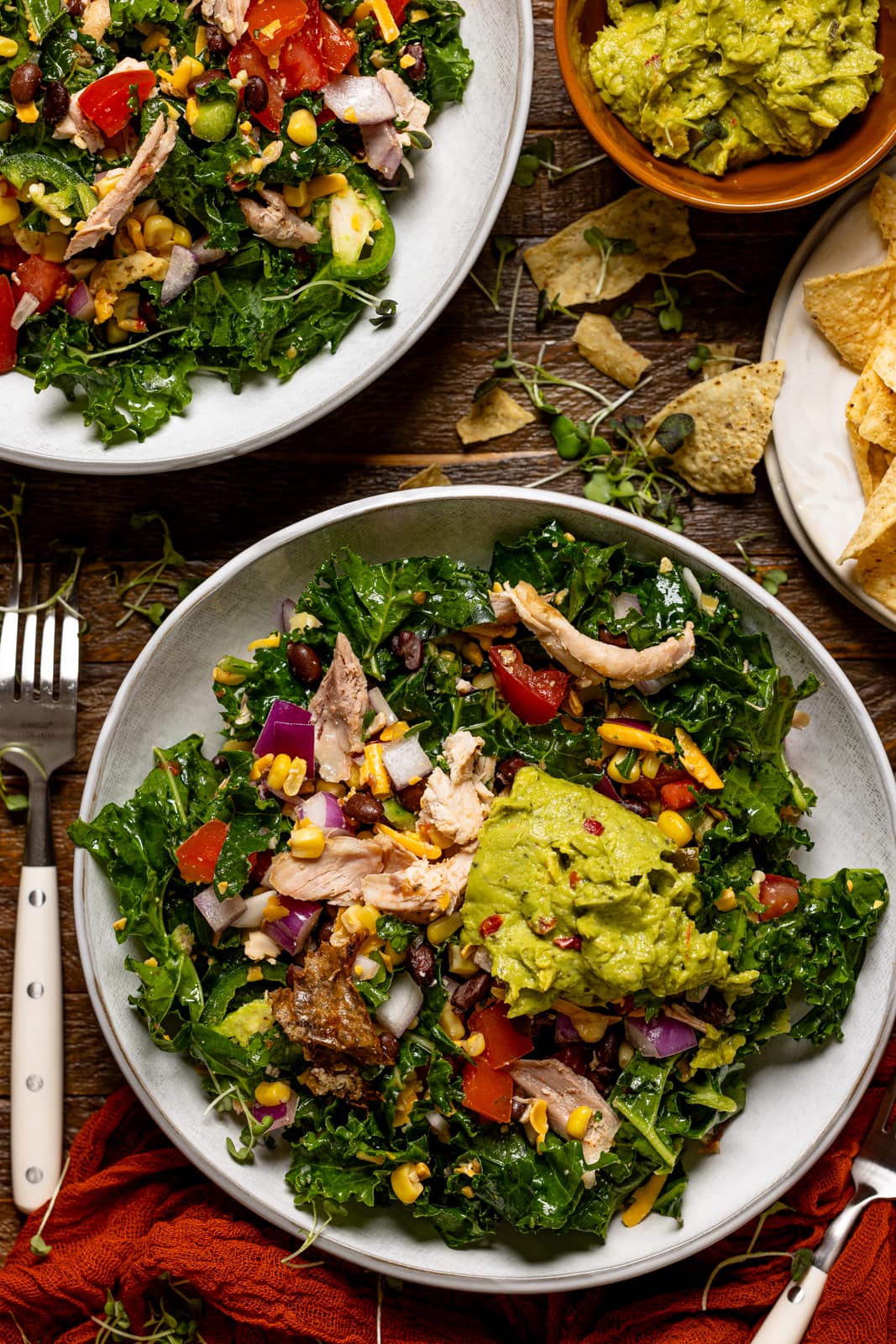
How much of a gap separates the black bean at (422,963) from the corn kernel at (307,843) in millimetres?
328

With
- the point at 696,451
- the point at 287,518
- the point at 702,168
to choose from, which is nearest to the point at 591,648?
the point at 696,451

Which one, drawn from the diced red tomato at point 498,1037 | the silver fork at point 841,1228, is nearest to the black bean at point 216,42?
the diced red tomato at point 498,1037

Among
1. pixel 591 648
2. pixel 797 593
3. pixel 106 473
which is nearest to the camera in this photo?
pixel 591 648

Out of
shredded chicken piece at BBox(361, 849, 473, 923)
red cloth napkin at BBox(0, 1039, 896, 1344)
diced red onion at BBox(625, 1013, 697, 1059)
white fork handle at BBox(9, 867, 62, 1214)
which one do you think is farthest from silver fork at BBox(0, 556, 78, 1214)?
diced red onion at BBox(625, 1013, 697, 1059)

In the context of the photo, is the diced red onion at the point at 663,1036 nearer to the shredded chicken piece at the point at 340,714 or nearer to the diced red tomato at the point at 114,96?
the shredded chicken piece at the point at 340,714

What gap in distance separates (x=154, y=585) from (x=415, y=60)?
1577 mm

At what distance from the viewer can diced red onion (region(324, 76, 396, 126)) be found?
9.51ft

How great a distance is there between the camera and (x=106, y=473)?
3014 millimetres

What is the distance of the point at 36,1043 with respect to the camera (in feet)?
10.4

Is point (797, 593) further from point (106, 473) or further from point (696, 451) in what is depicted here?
point (106, 473)

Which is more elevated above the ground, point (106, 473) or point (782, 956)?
point (106, 473)

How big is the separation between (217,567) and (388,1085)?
1511 mm

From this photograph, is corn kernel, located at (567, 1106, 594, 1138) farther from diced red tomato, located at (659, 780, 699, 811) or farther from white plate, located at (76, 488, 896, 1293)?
diced red tomato, located at (659, 780, 699, 811)

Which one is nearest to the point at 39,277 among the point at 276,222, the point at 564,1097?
the point at 276,222
